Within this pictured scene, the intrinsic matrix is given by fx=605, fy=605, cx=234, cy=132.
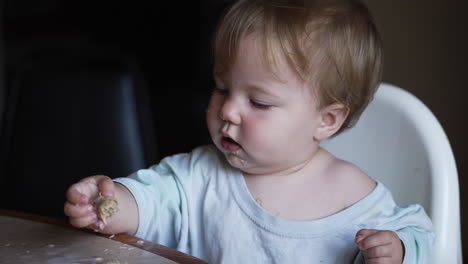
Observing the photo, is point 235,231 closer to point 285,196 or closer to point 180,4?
point 285,196

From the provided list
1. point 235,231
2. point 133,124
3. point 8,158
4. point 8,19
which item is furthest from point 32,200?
point 8,19

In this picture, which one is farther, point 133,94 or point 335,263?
point 133,94

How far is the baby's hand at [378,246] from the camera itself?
821 millimetres

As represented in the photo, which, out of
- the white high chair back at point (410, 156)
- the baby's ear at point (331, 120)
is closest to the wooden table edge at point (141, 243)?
the baby's ear at point (331, 120)

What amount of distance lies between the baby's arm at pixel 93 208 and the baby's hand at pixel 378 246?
1.11ft

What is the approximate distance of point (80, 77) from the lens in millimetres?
1497

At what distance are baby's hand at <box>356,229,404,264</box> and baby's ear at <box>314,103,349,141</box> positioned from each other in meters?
0.21

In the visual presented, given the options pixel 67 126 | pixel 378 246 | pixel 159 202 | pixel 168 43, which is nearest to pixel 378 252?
pixel 378 246

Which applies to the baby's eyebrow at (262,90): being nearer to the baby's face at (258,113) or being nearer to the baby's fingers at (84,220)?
the baby's face at (258,113)

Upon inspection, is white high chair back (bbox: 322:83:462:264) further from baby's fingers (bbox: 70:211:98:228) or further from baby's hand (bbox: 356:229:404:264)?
baby's fingers (bbox: 70:211:98:228)

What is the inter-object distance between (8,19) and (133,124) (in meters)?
1.60

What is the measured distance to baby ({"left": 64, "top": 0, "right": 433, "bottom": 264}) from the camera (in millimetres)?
888

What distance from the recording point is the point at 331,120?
3.27ft

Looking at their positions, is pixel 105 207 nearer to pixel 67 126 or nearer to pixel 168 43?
pixel 67 126
